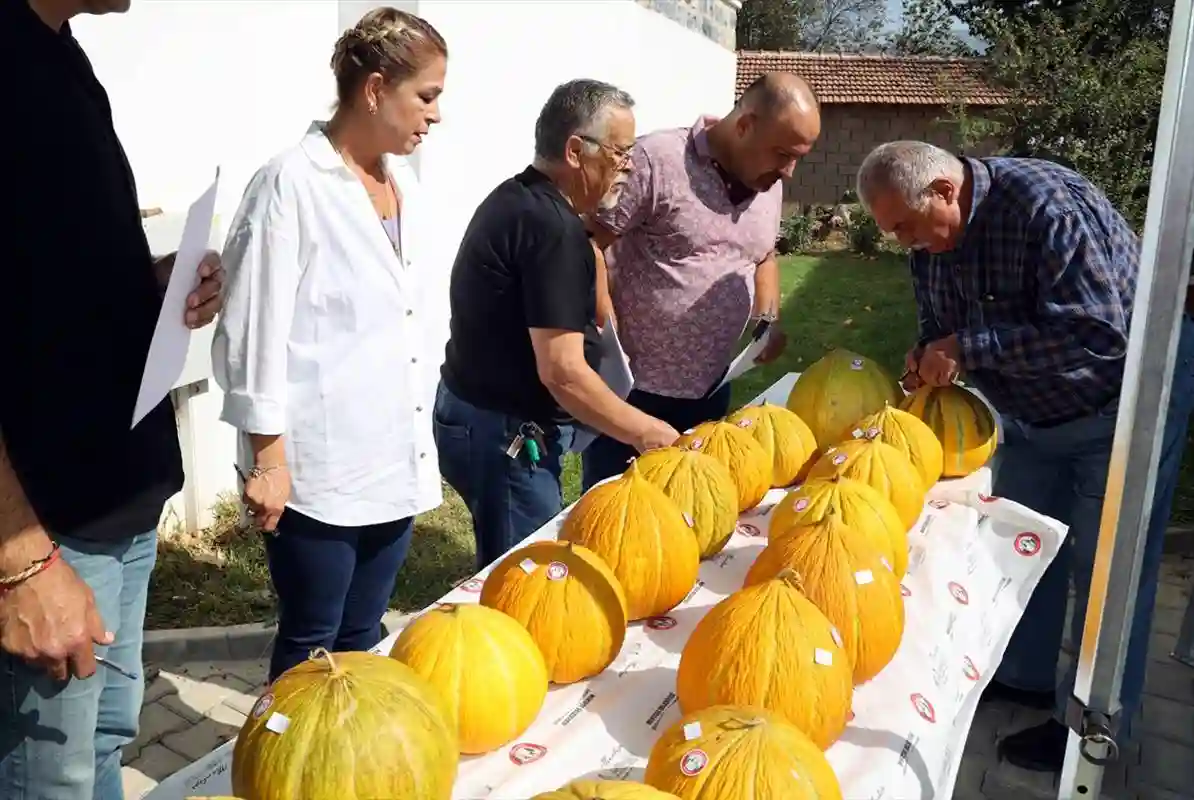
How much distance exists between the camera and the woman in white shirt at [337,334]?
1973mm

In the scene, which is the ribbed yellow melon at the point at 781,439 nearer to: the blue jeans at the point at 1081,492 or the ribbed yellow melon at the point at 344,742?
the blue jeans at the point at 1081,492

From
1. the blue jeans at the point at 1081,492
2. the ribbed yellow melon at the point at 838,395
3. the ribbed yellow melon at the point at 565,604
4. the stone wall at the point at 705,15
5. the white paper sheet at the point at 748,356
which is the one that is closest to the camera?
the ribbed yellow melon at the point at 565,604

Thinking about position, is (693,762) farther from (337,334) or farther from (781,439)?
(781,439)

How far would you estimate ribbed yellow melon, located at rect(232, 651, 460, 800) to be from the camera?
1136 mm

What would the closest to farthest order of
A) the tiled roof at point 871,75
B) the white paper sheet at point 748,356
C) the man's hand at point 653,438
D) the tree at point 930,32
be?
the man's hand at point 653,438, the white paper sheet at point 748,356, the tiled roof at point 871,75, the tree at point 930,32

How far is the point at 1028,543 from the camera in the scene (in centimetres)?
226

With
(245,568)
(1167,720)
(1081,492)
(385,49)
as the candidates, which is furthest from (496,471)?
(1167,720)

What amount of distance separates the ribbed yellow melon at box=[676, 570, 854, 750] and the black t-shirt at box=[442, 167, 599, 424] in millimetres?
1004

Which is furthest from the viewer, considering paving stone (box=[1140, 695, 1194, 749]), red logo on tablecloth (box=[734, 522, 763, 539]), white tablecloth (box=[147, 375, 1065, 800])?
paving stone (box=[1140, 695, 1194, 749])

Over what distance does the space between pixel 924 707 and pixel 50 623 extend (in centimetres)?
136

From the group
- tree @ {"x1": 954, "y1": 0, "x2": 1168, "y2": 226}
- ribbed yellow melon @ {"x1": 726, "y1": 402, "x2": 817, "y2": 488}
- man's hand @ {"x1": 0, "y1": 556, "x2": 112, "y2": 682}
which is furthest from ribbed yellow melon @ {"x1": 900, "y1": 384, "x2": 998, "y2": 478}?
tree @ {"x1": 954, "y1": 0, "x2": 1168, "y2": 226}

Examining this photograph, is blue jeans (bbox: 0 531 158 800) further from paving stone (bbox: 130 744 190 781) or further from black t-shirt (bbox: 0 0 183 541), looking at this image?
paving stone (bbox: 130 744 190 781)

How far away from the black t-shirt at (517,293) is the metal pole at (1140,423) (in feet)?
4.16

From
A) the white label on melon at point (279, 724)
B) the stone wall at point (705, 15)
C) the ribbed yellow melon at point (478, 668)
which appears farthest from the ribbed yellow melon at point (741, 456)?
the stone wall at point (705, 15)
